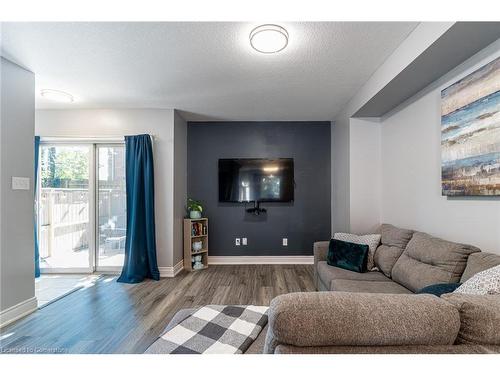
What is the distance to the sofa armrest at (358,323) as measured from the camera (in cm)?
69

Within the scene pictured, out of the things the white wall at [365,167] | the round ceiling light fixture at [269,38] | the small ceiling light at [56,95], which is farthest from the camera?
the white wall at [365,167]

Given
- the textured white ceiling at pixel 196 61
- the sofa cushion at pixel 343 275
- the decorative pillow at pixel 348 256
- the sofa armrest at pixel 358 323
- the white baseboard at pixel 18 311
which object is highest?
the textured white ceiling at pixel 196 61

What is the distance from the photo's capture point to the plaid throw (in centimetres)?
106

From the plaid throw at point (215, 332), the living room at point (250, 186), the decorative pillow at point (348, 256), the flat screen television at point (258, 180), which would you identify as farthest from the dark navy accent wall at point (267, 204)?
the plaid throw at point (215, 332)

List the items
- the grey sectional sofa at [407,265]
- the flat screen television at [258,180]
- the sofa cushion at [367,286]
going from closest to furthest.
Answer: the grey sectional sofa at [407,265], the sofa cushion at [367,286], the flat screen television at [258,180]

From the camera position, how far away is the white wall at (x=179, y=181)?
12.6 feet

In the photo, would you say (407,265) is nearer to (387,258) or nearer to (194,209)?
(387,258)

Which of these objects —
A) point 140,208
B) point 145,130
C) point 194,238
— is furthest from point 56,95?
point 194,238

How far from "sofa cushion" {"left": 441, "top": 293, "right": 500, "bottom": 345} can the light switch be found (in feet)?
11.3

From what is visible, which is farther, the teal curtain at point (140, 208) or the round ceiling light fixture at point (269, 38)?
the teal curtain at point (140, 208)

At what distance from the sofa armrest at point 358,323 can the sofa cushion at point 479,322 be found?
59 millimetres

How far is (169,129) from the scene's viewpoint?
3.77m

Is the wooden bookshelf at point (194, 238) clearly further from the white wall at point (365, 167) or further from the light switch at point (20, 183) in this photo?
the white wall at point (365, 167)

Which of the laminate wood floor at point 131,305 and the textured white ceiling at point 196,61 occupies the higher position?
the textured white ceiling at point 196,61
